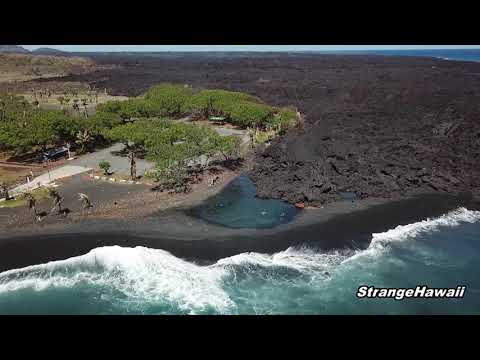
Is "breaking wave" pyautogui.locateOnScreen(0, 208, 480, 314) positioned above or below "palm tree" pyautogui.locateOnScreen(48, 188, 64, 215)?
below

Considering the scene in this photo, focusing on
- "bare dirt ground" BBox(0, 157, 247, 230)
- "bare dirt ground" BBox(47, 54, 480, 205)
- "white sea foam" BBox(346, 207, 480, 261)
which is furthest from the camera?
"bare dirt ground" BBox(47, 54, 480, 205)

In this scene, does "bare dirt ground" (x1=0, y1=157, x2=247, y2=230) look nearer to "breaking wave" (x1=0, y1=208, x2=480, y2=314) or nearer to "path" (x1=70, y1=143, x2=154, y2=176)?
"path" (x1=70, y1=143, x2=154, y2=176)

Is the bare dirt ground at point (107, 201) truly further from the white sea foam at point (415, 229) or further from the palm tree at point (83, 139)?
the white sea foam at point (415, 229)

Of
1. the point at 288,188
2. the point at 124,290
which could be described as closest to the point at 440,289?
the point at 288,188

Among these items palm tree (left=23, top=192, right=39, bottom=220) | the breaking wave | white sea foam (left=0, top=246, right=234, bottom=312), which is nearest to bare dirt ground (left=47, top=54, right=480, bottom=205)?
the breaking wave

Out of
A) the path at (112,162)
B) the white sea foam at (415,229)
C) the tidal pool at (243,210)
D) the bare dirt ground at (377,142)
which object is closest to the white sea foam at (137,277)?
the tidal pool at (243,210)

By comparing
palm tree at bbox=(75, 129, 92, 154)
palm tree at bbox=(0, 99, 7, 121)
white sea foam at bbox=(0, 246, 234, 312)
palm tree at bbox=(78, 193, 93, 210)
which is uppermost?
palm tree at bbox=(0, 99, 7, 121)

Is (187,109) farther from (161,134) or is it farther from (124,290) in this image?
(124,290)
